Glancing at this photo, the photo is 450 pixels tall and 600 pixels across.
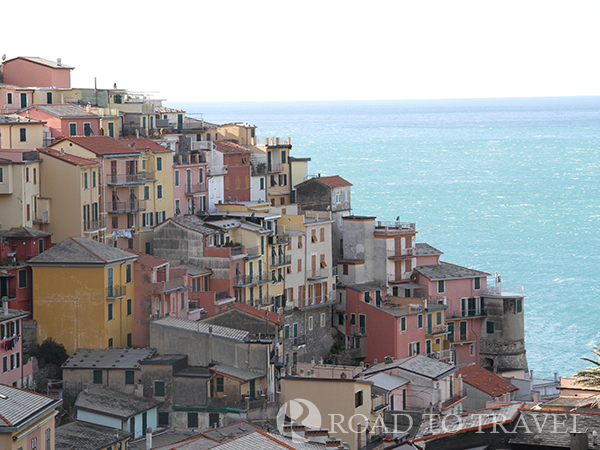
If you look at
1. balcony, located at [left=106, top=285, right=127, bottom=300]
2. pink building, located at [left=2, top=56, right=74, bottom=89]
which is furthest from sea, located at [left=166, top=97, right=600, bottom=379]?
balcony, located at [left=106, top=285, right=127, bottom=300]

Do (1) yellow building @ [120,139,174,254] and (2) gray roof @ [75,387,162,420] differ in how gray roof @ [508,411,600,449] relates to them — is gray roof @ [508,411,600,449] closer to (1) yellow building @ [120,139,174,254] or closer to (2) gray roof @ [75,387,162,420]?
(2) gray roof @ [75,387,162,420]

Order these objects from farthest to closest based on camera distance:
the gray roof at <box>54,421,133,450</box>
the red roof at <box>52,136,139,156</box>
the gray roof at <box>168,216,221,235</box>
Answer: the gray roof at <box>168,216,221,235</box>
the red roof at <box>52,136,139,156</box>
the gray roof at <box>54,421,133,450</box>

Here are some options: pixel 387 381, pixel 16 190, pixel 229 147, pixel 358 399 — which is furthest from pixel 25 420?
pixel 229 147

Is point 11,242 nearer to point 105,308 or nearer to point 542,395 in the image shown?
point 105,308

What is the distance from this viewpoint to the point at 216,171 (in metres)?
70.5

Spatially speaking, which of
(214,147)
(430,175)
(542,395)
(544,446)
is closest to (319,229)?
(214,147)

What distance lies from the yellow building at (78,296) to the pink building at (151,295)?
115 cm

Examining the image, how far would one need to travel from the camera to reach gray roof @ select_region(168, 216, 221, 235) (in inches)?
2355

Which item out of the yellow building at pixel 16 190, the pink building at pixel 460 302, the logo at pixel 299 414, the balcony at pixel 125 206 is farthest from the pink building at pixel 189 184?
the logo at pixel 299 414

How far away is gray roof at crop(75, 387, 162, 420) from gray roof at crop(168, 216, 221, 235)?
14.4 metres

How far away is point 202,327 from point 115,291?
395cm

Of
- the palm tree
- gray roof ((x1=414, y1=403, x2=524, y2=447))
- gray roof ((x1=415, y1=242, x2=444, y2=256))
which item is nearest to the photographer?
gray roof ((x1=414, y1=403, x2=524, y2=447))

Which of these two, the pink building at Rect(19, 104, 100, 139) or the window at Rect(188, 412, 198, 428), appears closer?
the window at Rect(188, 412, 198, 428)

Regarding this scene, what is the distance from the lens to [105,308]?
5041 cm
